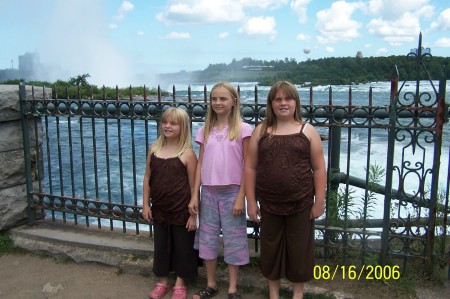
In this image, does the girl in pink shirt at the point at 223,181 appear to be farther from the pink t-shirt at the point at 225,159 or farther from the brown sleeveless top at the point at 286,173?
the brown sleeveless top at the point at 286,173

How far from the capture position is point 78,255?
4246mm

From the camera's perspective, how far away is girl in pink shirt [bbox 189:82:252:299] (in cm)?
317

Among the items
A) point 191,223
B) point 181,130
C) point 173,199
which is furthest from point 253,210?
point 181,130

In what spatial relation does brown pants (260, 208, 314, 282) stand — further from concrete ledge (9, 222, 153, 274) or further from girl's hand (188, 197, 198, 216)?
concrete ledge (9, 222, 153, 274)

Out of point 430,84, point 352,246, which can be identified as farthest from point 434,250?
point 430,84

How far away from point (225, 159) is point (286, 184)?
0.52 meters

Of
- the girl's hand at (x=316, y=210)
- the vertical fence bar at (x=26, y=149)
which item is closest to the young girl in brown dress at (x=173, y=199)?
the girl's hand at (x=316, y=210)

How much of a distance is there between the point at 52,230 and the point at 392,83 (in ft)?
11.9

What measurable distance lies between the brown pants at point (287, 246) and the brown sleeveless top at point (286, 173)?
0.34 ft

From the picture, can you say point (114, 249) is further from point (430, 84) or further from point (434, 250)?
point (430, 84)

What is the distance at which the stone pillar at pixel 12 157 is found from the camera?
14.5 feet

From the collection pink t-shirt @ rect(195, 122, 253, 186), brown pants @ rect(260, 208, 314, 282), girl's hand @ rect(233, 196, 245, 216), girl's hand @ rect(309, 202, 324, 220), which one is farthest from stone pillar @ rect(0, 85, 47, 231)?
girl's hand @ rect(309, 202, 324, 220)

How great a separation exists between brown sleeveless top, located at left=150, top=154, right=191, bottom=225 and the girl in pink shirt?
8 centimetres

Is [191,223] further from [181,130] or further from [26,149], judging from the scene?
[26,149]
